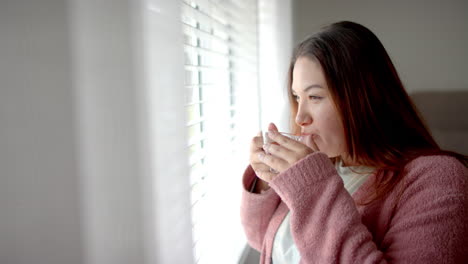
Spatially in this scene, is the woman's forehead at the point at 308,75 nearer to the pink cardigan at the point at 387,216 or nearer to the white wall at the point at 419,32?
the pink cardigan at the point at 387,216

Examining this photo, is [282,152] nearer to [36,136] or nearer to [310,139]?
[310,139]

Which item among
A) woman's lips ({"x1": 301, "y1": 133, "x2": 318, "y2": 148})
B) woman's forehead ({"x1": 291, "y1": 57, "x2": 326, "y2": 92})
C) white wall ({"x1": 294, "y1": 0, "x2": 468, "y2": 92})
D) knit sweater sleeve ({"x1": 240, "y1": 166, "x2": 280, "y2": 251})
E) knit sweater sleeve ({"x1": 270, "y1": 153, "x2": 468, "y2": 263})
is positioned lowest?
knit sweater sleeve ({"x1": 240, "y1": 166, "x2": 280, "y2": 251})

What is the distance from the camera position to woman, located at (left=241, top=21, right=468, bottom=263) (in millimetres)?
620

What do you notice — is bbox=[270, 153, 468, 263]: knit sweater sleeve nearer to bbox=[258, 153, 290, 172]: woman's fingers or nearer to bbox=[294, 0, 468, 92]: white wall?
bbox=[258, 153, 290, 172]: woman's fingers

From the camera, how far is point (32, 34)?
0.31m

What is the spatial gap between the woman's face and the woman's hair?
0.05 feet

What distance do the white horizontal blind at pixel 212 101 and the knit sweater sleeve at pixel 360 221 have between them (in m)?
0.26

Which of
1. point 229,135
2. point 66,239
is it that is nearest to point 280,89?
point 229,135

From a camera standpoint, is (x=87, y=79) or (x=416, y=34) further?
(x=416, y=34)

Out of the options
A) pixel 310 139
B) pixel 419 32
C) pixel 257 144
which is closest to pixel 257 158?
pixel 257 144

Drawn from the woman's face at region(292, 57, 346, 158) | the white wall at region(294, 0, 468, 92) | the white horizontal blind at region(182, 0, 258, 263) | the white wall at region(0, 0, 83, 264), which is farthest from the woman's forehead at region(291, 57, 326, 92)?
the white wall at region(294, 0, 468, 92)

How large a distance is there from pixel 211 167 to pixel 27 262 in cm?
72

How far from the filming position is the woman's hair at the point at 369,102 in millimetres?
774

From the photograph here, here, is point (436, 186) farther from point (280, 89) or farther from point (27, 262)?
point (280, 89)
